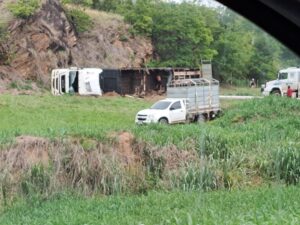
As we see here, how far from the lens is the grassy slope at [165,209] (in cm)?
808

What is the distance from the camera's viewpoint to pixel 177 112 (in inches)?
963

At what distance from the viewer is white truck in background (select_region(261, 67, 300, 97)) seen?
3206cm

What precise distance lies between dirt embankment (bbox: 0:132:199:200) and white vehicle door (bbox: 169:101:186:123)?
1033 cm

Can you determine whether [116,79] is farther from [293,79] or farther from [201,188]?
[201,188]

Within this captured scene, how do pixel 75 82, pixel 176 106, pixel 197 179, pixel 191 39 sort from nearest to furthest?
1. pixel 197 179
2. pixel 176 106
3. pixel 75 82
4. pixel 191 39

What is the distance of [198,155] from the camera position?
1392 centimetres

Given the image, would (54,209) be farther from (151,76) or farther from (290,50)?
(151,76)

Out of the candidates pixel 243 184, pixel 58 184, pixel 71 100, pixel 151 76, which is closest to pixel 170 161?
pixel 243 184

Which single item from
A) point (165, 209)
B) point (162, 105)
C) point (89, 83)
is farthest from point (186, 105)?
point (165, 209)

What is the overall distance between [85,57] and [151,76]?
4.59 metres

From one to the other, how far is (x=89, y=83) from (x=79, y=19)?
8.61 metres

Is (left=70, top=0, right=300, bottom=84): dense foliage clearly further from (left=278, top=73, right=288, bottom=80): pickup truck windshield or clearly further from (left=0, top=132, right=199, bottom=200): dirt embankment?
(left=0, top=132, right=199, bottom=200): dirt embankment

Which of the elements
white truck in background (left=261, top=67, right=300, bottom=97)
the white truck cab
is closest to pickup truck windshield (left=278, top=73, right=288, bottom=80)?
white truck in background (left=261, top=67, right=300, bottom=97)

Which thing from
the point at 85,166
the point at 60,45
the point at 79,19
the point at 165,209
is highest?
the point at 79,19
